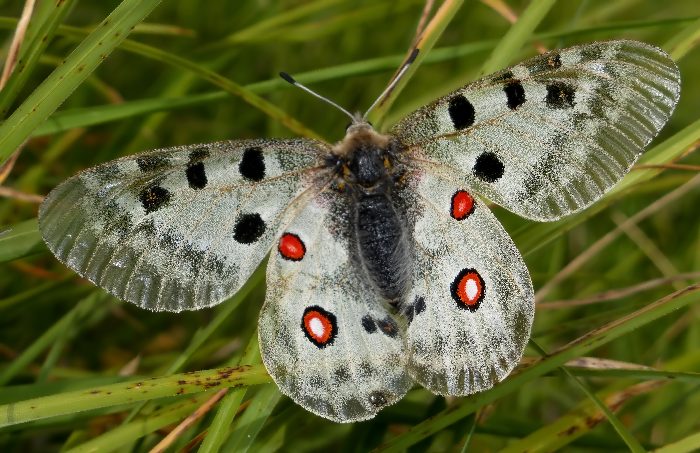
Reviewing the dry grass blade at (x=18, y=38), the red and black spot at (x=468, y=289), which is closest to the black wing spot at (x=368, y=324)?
the red and black spot at (x=468, y=289)

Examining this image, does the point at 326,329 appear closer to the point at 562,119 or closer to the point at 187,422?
the point at 187,422

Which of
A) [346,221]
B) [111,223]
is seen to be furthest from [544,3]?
[111,223]

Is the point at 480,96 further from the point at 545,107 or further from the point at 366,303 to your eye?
the point at 366,303

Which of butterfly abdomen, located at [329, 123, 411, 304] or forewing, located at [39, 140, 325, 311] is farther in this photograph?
butterfly abdomen, located at [329, 123, 411, 304]

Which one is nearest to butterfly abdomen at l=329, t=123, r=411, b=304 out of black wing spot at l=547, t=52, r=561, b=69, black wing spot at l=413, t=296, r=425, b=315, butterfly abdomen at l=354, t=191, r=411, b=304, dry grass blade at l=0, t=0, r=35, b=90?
butterfly abdomen at l=354, t=191, r=411, b=304

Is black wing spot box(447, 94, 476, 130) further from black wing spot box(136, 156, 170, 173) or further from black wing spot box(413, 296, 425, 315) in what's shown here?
black wing spot box(136, 156, 170, 173)

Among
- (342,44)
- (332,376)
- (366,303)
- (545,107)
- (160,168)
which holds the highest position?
(342,44)

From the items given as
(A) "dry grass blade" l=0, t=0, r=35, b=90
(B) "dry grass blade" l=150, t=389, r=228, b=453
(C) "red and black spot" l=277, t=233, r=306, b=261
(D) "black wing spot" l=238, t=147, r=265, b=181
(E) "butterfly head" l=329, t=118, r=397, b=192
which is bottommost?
(B) "dry grass blade" l=150, t=389, r=228, b=453

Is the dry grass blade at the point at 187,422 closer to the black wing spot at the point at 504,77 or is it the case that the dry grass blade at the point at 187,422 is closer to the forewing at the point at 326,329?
the forewing at the point at 326,329
